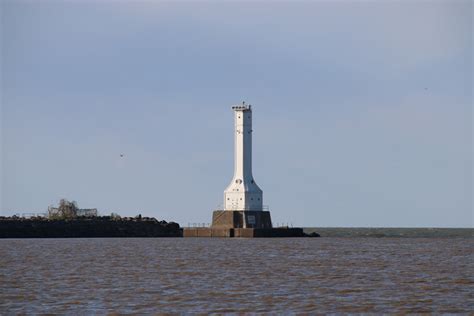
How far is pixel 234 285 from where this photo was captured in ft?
94.3

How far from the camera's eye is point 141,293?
26.5 m

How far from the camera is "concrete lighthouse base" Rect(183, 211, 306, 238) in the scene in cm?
8088

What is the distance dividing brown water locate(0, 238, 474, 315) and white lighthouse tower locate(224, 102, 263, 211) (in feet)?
125

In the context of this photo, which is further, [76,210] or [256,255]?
[76,210]

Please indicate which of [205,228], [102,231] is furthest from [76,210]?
[205,228]

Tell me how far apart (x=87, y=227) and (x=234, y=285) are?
6007 centimetres

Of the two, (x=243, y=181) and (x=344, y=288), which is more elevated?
(x=243, y=181)

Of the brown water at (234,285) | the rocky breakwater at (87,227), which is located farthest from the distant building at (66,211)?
the brown water at (234,285)

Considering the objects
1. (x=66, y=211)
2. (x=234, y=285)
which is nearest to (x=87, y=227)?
(x=66, y=211)

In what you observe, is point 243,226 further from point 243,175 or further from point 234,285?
point 234,285

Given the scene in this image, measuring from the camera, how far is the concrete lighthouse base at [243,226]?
265 feet

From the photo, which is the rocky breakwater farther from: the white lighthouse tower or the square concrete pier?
the white lighthouse tower

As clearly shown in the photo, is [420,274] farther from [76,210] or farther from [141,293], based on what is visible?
[76,210]

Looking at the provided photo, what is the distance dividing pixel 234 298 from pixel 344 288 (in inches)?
159
